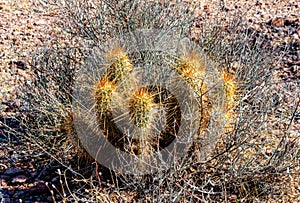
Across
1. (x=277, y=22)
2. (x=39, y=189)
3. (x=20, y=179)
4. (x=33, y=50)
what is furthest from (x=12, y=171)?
(x=277, y=22)

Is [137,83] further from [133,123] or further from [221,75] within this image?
[221,75]

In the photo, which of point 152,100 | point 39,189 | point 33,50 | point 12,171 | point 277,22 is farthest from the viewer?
point 277,22

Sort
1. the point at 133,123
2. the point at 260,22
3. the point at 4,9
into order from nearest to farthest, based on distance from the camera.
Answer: the point at 133,123
the point at 260,22
the point at 4,9

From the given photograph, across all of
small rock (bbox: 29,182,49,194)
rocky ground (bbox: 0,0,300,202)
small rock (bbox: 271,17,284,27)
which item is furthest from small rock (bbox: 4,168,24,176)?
small rock (bbox: 271,17,284,27)

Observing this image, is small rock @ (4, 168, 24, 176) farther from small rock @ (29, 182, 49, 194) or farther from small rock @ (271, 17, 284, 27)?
small rock @ (271, 17, 284, 27)

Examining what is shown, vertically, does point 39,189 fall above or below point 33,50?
below

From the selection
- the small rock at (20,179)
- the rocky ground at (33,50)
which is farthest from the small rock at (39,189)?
the small rock at (20,179)

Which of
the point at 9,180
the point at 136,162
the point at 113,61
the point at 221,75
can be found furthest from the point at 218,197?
the point at 9,180

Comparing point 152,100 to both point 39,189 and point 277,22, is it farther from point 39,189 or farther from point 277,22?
point 277,22
